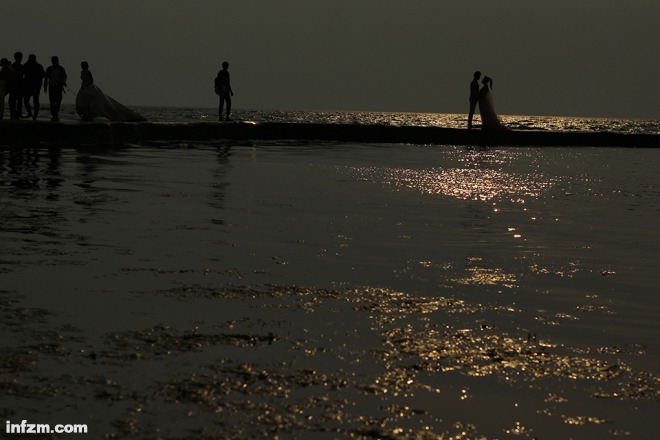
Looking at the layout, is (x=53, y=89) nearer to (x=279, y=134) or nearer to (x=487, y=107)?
(x=279, y=134)

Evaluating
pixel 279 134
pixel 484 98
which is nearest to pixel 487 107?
pixel 484 98

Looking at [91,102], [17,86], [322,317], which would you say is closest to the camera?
[322,317]

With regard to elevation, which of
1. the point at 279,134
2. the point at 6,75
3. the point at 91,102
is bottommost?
the point at 279,134

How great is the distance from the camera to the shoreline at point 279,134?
22322 mm

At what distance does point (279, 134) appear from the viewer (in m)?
31.5

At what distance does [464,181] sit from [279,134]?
15215 mm

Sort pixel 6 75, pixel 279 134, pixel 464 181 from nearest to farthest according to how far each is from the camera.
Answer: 1. pixel 464 181
2. pixel 6 75
3. pixel 279 134

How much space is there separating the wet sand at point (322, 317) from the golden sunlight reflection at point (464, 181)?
2.18 m

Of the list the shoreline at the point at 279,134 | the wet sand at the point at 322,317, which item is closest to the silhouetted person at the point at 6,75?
the shoreline at the point at 279,134

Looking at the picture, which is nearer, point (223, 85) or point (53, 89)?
point (53, 89)

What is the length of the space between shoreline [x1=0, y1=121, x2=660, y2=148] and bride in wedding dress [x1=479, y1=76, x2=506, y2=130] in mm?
234

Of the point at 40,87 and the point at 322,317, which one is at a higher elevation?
the point at 40,87

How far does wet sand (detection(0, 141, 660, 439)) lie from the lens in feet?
12.3

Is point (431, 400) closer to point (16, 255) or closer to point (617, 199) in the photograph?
point (16, 255)
